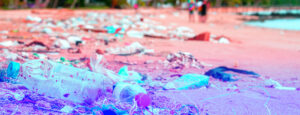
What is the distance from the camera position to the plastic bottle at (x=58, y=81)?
2359mm

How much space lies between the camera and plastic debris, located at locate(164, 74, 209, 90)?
113 inches

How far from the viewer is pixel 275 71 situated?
4.24 metres

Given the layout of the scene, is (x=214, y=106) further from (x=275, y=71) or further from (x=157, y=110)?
(x=275, y=71)

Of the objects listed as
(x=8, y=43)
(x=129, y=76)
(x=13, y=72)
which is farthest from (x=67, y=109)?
(x=8, y=43)

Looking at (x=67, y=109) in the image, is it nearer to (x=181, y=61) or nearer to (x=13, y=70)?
(x=13, y=70)

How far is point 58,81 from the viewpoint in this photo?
2467 millimetres

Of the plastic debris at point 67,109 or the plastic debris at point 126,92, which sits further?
the plastic debris at point 126,92

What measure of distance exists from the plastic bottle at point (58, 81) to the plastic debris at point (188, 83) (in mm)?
567

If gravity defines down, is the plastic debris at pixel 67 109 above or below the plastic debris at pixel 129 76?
above

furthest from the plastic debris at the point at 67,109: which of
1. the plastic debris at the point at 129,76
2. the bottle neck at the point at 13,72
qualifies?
the plastic debris at the point at 129,76

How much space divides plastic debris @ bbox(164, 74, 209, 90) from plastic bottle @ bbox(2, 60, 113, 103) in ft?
1.86

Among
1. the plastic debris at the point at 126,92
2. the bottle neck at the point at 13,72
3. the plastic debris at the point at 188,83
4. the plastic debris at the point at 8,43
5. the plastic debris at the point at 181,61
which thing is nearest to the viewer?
the plastic debris at the point at 126,92

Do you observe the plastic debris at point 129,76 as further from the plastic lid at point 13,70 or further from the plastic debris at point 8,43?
the plastic debris at point 8,43

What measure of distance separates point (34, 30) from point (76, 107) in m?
5.65
